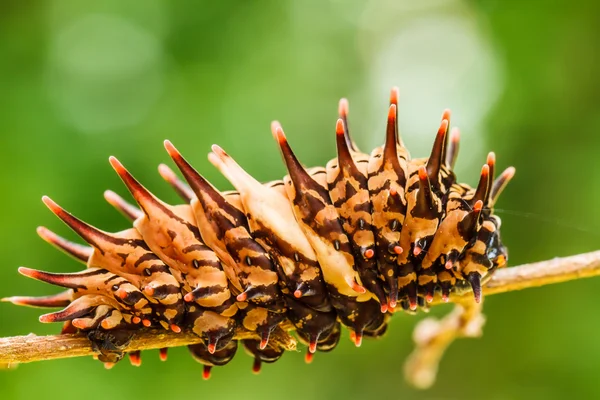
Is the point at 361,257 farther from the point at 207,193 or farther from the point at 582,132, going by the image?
the point at 582,132

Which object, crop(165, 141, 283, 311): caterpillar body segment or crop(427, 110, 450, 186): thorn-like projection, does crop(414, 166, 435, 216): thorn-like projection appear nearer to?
crop(427, 110, 450, 186): thorn-like projection

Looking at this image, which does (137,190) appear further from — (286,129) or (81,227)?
(286,129)

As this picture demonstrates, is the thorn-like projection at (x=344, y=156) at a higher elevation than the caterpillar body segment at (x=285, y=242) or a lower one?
higher

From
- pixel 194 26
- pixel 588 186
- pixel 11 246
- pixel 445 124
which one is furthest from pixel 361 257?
pixel 194 26

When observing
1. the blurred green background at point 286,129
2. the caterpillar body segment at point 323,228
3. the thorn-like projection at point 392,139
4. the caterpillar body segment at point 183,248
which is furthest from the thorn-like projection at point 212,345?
the blurred green background at point 286,129

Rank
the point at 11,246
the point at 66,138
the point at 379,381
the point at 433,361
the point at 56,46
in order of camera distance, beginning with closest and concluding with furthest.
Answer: the point at 433,361 → the point at 11,246 → the point at 66,138 → the point at 56,46 → the point at 379,381

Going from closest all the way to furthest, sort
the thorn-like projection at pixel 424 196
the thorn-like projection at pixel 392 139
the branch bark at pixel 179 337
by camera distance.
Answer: the branch bark at pixel 179 337 → the thorn-like projection at pixel 424 196 → the thorn-like projection at pixel 392 139

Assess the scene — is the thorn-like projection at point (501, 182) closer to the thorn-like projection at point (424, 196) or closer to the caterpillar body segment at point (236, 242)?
the thorn-like projection at point (424, 196)
